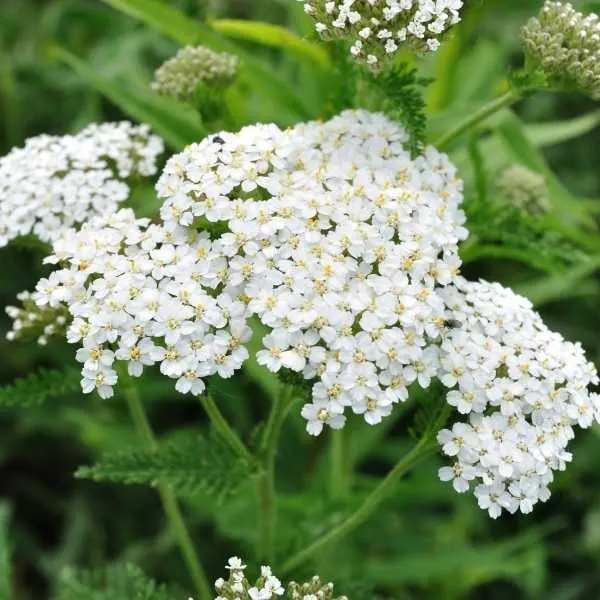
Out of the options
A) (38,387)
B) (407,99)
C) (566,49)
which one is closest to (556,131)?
(566,49)

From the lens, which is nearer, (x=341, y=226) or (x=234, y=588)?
(x=234, y=588)

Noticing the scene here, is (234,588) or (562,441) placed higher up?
(562,441)

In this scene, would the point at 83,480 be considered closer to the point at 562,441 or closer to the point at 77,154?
the point at 77,154

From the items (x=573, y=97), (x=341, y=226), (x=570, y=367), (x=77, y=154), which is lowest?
(x=570, y=367)

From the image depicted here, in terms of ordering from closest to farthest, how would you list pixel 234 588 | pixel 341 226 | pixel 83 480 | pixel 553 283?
pixel 234 588 < pixel 341 226 < pixel 553 283 < pixel 83 480

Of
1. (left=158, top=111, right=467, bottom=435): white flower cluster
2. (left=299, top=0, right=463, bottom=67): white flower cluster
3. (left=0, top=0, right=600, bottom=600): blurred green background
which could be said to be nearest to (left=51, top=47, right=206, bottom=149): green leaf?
(left=0, top=0, right=600, bottom=600): blurred green background

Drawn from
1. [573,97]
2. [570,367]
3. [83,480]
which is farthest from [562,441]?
[573,97]
